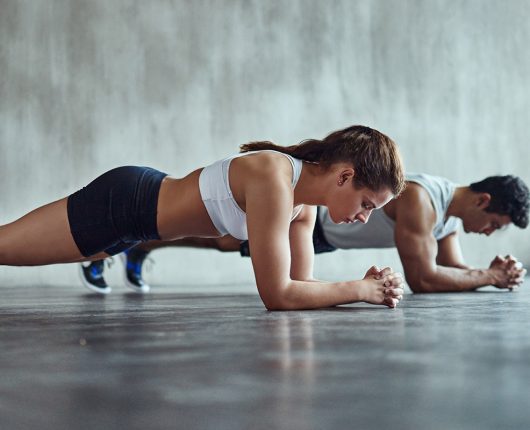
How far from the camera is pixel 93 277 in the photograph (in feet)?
11.4

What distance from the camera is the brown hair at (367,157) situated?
6.27 ft

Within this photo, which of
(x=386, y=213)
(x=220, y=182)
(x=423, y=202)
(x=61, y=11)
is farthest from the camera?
(x=61, y=11)

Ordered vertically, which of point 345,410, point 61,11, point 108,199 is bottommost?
point 345,410

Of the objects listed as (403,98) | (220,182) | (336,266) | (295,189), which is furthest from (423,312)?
(403,98)

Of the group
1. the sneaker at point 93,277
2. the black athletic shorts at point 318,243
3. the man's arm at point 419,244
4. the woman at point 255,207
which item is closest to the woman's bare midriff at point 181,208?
the woman at point 255,207

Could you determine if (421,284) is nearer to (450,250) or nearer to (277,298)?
(450,250)

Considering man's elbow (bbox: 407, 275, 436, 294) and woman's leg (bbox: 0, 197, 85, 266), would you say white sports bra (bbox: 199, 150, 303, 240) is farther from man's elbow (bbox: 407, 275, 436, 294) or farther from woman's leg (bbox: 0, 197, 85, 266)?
man's elbow (bbox: 407, 275, 436, 294)

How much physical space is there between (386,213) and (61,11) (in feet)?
9.08

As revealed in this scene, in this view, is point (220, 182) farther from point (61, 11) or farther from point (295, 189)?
point (61, 11)

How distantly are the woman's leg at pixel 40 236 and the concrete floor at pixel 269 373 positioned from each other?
272mm

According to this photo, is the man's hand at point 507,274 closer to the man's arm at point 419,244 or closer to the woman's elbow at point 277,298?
the man's arm at point 419,244

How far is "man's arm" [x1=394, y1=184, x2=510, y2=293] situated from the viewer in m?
2.87

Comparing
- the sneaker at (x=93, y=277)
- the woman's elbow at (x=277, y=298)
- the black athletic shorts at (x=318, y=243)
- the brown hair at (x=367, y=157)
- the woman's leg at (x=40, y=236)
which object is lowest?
the woman's elbow at (x=277, y=298)

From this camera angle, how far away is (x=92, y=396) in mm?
909
